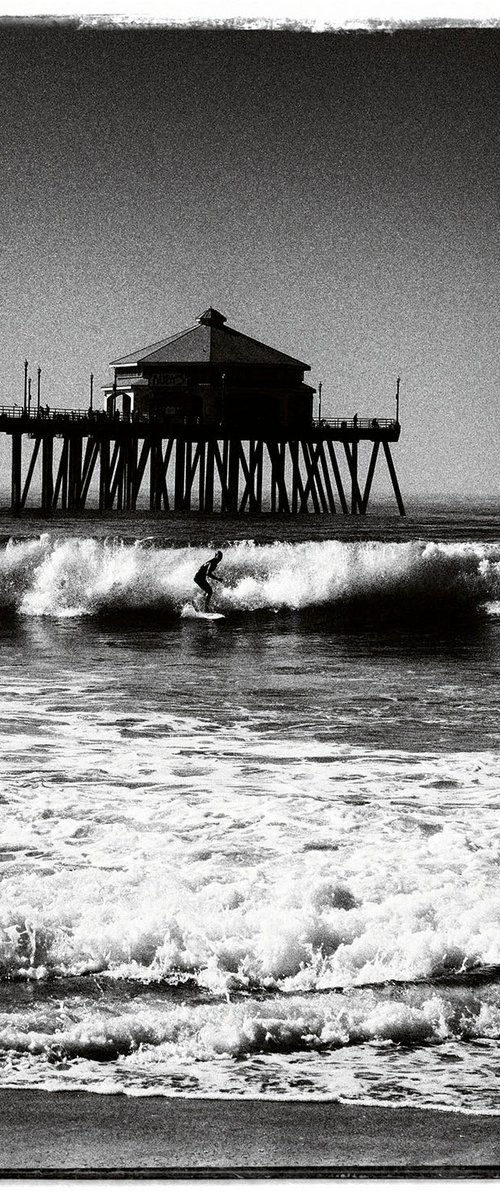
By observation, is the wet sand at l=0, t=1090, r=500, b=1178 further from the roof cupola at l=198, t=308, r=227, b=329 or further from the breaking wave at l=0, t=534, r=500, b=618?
the breaking wave at l=0, t=534, r=500, b=618

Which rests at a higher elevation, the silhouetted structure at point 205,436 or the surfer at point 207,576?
the silhouetted structure at point 205,436

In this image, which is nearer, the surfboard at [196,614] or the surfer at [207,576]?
the surfer at [207,576]

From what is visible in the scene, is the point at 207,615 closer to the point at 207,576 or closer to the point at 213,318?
the point at 207,576

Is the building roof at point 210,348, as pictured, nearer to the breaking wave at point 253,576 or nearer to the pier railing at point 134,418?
the pier railing at point 134,418

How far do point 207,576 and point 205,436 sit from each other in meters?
0.90

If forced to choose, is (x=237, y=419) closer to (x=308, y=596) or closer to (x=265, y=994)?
(x=308, y=596)

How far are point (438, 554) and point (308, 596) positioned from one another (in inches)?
24.6

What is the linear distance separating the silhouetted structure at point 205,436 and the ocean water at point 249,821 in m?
0.21

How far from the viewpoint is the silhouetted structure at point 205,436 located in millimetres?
2986

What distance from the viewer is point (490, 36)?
237cm

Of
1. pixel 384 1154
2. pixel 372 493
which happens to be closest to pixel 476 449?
pixel 372 493

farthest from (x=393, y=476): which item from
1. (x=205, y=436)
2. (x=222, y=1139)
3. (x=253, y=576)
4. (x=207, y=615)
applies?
(x=222, y=1139)

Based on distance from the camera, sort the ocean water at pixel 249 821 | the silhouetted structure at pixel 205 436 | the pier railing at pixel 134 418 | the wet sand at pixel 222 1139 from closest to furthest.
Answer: the wet sand at pixel 222 1139 < the ocean water at pixel 249 821 < the pier railing at pixel 134 418 < the silhouetted structure at pixel 205 436

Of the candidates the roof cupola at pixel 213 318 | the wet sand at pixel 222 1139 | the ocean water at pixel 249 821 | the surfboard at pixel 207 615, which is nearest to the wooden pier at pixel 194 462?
the ocean water at pixel 249 821
